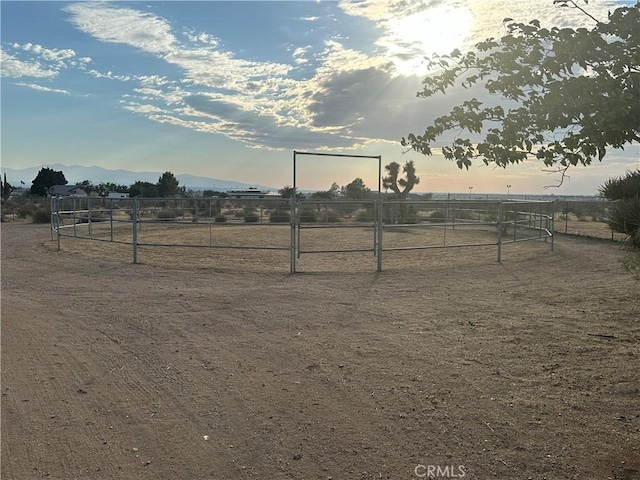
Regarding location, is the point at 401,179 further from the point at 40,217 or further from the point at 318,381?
the point at 318,381

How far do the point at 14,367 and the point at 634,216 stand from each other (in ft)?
23.7

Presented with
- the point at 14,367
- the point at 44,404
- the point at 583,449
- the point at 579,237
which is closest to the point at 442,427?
the point at 583,449

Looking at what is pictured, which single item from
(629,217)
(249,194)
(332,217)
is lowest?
(332,217)

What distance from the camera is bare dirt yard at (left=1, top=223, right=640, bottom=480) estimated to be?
3.53m

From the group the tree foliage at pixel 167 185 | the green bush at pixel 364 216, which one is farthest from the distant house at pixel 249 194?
the tree foliage at pixel 167 185

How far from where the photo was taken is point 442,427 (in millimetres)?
4008

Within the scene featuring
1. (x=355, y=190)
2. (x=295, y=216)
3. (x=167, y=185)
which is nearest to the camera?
(x=295, y=216)

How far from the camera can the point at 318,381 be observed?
16.3ft

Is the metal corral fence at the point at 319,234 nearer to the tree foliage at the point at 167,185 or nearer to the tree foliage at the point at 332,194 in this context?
the tree foliage at the point at 332,194

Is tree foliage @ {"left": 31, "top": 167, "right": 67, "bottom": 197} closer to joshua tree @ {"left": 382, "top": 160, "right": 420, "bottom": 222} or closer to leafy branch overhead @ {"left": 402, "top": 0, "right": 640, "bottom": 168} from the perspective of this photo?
joshua tree @ {"left": 382, "top": 160, "right": 420, "bottom": 222}

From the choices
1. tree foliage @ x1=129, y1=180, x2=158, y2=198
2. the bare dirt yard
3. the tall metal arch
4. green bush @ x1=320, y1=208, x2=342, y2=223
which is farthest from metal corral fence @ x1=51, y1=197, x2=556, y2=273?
tree foliage @ x1=129, y1=180, x2=158, y2=198

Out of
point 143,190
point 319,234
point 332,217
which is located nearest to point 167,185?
point 143,190

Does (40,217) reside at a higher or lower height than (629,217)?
lower

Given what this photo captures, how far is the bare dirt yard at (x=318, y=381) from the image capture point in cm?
353
